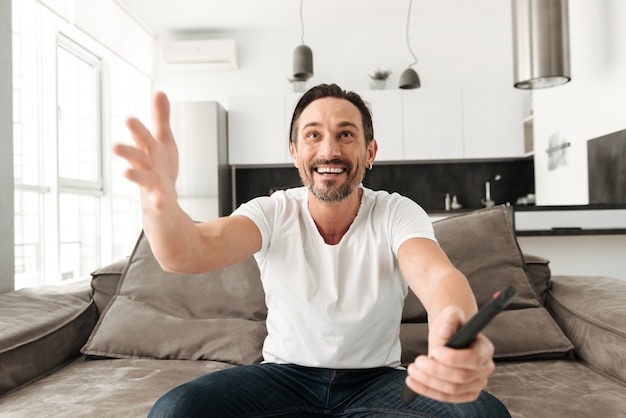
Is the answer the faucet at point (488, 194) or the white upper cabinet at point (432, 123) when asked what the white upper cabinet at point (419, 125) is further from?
the faucet at point (488, 194)

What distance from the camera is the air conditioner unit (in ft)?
19.7

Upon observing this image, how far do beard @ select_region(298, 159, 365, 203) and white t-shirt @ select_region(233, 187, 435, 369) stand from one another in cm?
7

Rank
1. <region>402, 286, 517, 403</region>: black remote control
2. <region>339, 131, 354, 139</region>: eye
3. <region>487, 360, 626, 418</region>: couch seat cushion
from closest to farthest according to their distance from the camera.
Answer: <region>402, 286, 517, 403</region>: black remote control, <region>487, 360, 626, 418</region>: couch seat cushion, <region>339, 131, 354, 139</region>: eye

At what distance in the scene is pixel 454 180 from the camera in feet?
20.2

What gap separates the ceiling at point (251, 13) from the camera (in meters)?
5.47

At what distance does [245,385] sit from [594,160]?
11.5 ft

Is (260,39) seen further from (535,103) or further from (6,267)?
(6,267)

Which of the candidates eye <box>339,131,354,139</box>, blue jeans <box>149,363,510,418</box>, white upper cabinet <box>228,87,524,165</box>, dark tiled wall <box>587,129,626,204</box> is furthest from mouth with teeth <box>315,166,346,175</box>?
white upper cabinet <box>228,87,524,165</box>

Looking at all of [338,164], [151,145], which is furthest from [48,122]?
[151,145]

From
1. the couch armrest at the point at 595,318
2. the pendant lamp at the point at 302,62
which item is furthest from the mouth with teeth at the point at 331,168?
the pendant lamp at the point at 302,62

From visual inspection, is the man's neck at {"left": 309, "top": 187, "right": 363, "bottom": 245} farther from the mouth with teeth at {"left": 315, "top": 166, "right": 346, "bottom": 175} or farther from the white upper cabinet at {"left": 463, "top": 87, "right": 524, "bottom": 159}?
the white upper cabinet at {"left": 463, "top": 87, "right": 524, "bottom": 159}

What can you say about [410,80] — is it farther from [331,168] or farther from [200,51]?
[331,168]

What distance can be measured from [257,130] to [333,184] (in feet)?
15.0

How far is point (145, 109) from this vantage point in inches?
239
